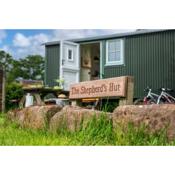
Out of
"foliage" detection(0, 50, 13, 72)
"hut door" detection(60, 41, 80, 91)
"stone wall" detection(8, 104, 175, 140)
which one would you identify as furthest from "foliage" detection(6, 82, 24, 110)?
"hut door" detection(60, 41, 80, 91)

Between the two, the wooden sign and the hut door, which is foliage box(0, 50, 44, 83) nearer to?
the wooden sign

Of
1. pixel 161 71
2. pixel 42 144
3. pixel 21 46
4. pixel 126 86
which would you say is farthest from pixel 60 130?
pixel 161 71

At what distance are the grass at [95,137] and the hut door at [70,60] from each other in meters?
4.54

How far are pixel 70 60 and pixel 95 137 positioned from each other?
5856 mm

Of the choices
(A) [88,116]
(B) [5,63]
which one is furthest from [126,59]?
(A) [88,116]

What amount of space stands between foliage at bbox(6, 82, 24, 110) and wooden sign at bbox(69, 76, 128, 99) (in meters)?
0.86

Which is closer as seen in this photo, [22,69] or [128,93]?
[128,93]

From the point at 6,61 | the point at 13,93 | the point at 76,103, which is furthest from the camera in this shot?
the point at 13,93

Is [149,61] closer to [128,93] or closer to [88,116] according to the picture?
[128,93]

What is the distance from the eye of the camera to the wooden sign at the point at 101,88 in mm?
4444

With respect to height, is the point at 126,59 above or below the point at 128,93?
above

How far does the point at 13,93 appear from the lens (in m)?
5.79

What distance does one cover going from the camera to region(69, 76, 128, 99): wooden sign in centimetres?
444
